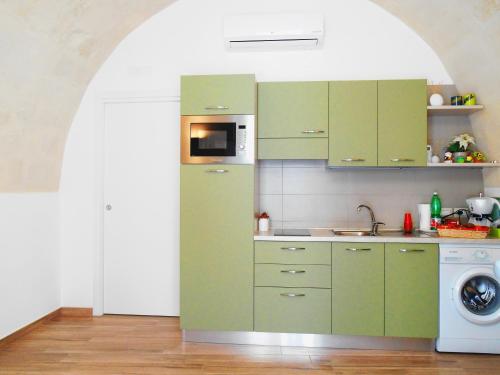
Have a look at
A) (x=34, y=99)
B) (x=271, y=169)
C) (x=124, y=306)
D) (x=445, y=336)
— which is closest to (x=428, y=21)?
(x=271, y=169)

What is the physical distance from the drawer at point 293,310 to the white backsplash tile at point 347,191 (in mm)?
698

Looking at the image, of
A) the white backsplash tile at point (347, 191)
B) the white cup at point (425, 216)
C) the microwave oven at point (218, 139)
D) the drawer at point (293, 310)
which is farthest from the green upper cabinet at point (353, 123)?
the drawer at point (293, 310)

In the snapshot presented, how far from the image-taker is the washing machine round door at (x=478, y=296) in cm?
246

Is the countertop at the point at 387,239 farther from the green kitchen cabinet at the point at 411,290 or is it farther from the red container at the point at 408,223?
the red container at the point at 408,223

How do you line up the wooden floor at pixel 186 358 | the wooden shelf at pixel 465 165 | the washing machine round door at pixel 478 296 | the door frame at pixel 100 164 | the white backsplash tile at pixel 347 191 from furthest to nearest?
1. the door frame at pixel 100 164
2. the white backsplash tile at pixel 347 191
3. the wooden shelf at pixel 465 165
4. the washing machine round door at pixel 478 296
5. the wooden floor at pixel 186 358

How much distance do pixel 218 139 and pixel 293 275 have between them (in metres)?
1.22

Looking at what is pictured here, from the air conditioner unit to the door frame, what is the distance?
2.75ft

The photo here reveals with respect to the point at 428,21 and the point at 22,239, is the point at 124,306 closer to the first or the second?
the point at 22,239

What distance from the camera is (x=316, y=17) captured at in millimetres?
2900

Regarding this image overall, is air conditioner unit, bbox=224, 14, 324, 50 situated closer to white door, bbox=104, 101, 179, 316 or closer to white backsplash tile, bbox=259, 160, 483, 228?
white door, bbox=104, 101, 179, 316

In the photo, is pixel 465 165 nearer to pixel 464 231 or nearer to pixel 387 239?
pixel 464 231

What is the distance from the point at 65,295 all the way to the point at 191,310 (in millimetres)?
1463

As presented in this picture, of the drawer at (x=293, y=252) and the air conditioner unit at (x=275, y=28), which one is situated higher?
the air conditioner unit at (x=275, y=28)

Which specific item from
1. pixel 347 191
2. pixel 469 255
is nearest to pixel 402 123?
pixel 347 191
